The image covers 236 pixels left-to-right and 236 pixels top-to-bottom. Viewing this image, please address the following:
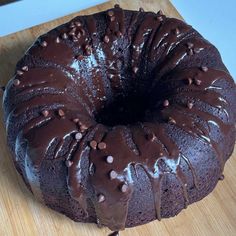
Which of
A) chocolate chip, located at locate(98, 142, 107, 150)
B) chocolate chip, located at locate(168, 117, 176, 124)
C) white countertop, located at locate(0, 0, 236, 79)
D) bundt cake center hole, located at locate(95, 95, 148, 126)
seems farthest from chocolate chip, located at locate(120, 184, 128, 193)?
white countertop, located at locate(0, 0, 236, 79)

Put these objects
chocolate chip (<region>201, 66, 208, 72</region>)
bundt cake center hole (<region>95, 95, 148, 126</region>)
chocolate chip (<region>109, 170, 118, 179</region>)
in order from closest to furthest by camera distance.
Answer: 1. chocolate chip (<region>109, 170, 118, 179</region>)
2. chocolate chip (<region>201, 66, 208, 72</region>)
3. bundt cake center hole (<region>95, 95, 148, 126</region>)

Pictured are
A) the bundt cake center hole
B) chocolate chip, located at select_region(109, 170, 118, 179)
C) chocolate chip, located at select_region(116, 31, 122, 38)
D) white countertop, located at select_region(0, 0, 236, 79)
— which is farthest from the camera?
white countertop, located at select_region(0, 0, 236, 79)

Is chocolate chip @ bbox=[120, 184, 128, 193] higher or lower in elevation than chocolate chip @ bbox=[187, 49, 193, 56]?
lower

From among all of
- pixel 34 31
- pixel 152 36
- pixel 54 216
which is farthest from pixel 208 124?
pixel 34 31

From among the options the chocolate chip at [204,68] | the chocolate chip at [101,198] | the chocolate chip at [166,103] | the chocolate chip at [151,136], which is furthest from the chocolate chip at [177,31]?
the chocolate chip at [101,198]

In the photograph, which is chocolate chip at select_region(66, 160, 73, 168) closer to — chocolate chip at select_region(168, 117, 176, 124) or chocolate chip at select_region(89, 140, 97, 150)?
chocolate chip at select_region(89, 140, 97, 150)

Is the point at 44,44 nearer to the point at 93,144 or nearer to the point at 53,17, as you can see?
the point at 93,144

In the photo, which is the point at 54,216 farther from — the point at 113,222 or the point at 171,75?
the point at 171,75

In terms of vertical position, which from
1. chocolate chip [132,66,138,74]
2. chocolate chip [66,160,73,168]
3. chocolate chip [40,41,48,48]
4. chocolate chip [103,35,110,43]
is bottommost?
chocolate chip [66,160,73,168]

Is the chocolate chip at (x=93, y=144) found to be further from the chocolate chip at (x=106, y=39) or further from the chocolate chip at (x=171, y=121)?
the chocolate chip at (x=106, y=39)
